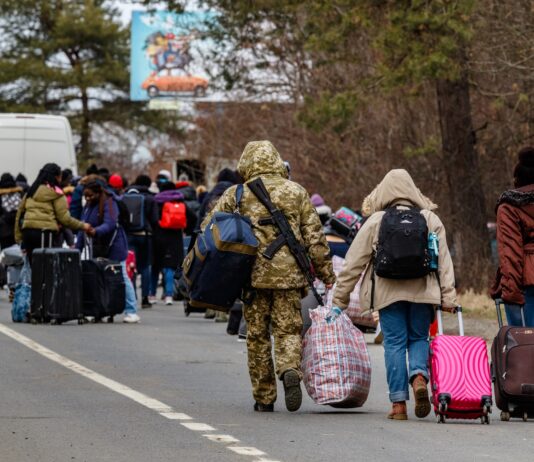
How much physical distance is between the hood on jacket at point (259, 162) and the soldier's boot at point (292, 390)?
1399mm

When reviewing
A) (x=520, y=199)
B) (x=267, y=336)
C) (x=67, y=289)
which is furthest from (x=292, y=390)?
(x=67, y=289)

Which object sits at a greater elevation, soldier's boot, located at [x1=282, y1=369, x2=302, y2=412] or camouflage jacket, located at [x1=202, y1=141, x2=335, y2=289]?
camouflage jacket, located at [x1=202, y1=141, x2=335, y2=289]

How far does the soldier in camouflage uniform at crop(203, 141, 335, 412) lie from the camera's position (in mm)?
11383

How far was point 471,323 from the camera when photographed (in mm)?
19078

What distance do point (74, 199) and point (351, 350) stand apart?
1073 cm

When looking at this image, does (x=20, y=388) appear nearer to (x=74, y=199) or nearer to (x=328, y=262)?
(x=328, y=262)

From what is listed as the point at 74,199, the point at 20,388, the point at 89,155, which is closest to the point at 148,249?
the point at 74,199

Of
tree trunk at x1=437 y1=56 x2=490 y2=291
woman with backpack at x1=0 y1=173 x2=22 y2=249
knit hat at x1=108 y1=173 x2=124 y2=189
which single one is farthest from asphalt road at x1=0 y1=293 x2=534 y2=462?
tree trunk at x1=437 y1=56 x2=490 y2=291

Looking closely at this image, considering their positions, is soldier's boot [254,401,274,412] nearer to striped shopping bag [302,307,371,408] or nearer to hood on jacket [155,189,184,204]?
striped shopping bag [302,307,371,408]

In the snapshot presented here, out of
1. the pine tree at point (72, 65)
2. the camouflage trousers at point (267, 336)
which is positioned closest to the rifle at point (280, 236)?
the camouflage trousers at point (267, 336)

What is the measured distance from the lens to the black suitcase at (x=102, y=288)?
1995 centimetres

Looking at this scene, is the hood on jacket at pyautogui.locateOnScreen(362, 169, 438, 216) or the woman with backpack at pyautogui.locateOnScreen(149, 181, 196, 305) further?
the woman with backpack at pyautogui.locateOnScreen(149, 181, 196, 305)

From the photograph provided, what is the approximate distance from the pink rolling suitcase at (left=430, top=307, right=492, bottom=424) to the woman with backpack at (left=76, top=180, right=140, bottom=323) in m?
9.51

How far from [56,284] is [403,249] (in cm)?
932
